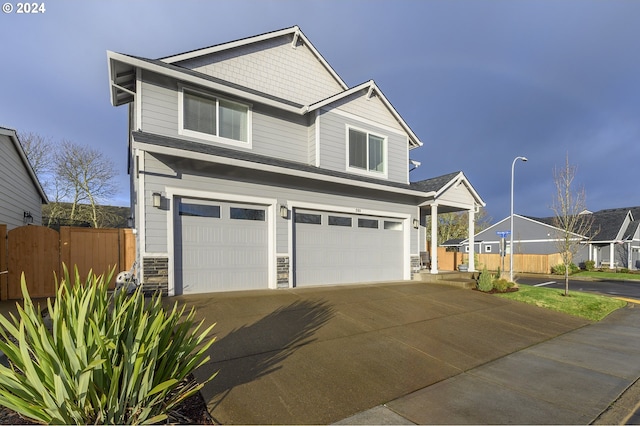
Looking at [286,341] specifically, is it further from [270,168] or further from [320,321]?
[270,168]

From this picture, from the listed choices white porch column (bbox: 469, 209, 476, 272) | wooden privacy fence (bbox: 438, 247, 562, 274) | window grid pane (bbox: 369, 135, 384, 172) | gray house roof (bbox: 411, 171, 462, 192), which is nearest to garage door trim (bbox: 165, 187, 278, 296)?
window grid pane (bbox: 369, 135, 384, 172)

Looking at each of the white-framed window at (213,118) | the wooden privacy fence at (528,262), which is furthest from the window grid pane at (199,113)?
the wooden privacy fence at (528,262)

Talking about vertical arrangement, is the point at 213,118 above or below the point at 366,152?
above

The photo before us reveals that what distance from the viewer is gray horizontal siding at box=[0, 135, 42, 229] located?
1034cm

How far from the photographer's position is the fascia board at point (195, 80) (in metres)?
7.51

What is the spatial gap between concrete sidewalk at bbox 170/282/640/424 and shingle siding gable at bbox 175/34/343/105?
7224mm

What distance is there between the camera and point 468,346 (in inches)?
223

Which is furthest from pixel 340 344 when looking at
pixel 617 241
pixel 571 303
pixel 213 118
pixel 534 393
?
pixel 617 241

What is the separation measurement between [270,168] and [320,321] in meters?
4.41

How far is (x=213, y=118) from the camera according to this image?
9.09 metres

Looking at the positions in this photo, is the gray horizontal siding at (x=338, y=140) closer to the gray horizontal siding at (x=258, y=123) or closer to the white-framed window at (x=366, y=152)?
the white-framed window at (x=366, y=152)

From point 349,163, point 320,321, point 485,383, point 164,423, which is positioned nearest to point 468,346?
point 485,383

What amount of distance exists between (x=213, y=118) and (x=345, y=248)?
19.8ft

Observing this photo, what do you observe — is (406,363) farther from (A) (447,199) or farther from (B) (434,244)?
(A) (447,199)
